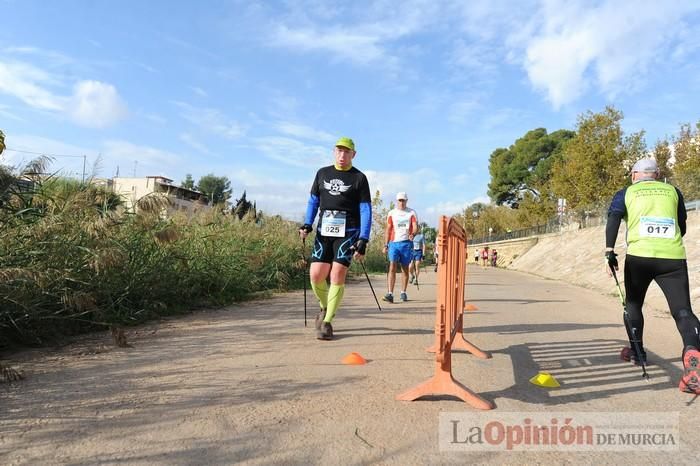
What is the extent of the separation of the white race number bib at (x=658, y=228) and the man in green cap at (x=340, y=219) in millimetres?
2659

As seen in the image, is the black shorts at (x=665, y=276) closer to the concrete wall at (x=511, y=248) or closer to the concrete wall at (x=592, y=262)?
the concrete wall at (x=592, y=262)

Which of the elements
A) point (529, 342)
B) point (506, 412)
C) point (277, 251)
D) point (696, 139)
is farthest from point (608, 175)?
point (506, 412)

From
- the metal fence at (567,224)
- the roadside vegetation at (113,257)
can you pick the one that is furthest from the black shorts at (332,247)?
the metal fence at (567,224)

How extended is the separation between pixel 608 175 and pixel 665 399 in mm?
39784

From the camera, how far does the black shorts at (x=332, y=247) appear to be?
227 inches

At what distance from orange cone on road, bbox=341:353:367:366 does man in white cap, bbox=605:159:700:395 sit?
240 cm

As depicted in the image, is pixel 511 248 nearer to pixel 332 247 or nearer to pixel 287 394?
pixel 332 247

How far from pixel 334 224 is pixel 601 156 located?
38102 millimetres

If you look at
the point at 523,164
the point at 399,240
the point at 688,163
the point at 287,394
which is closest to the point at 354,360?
the point at 287,394

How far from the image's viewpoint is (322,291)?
5879 mm

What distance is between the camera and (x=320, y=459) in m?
2.46

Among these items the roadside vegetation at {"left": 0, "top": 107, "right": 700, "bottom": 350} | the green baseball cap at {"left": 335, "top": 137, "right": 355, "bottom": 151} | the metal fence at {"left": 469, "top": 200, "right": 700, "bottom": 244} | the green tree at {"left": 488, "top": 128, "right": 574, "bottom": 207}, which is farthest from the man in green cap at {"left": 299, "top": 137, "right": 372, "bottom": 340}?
the green tree at {"left": 488, "top": 128, "right": 574, "bottom": 207}

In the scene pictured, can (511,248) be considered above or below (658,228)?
above

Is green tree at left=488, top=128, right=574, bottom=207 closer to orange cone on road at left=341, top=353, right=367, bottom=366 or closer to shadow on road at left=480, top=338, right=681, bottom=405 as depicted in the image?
shadow on road at left=480, top=338, right=681, bottom=405
